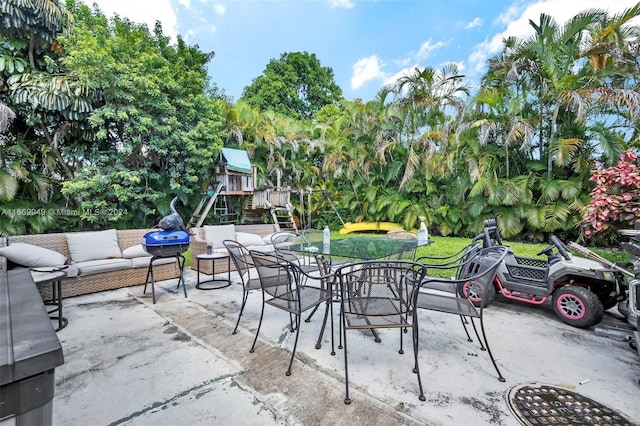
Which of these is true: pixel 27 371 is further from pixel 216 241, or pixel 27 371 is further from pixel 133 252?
pixel 216 241

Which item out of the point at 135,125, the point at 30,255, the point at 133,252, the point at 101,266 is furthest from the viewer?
the point at 135,125

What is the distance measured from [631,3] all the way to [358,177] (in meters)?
7.24

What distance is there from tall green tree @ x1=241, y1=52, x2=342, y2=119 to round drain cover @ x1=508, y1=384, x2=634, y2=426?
18507mm

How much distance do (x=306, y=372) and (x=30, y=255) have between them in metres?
3.80

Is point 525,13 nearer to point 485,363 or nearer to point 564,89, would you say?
point 564,89

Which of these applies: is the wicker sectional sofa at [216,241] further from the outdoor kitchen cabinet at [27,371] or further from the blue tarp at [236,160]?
the outdoor kitchen cabinet at [27,371]

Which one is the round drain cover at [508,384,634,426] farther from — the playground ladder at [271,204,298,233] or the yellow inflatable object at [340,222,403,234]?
the yellow inflatable object at [340,222,403,234]

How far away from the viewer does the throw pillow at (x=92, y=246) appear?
4.25 m

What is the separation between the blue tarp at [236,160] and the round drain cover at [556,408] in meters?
7.69

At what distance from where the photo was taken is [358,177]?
10.3m

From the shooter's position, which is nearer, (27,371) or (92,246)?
(27,371)

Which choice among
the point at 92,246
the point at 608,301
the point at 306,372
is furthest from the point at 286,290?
the point at 92,246

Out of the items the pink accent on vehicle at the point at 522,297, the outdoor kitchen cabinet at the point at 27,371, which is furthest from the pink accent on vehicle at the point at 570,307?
the outdoor kitchen cabinet at the point at 27,371

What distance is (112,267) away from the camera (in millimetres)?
4277
